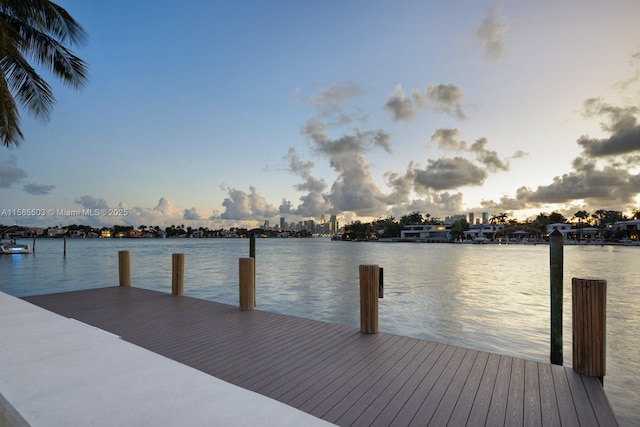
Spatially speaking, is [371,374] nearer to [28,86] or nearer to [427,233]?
[28,86]

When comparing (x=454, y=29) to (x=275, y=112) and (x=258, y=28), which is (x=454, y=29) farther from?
(x=275, y=112)

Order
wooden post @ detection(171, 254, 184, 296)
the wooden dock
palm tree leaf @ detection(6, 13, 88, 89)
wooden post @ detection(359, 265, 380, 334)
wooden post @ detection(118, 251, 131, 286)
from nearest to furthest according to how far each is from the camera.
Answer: the wooden dock < wooden post @ detection(359, 265, 380, 334) < wooden post @ detection(171, 254, 184, 296) < wooden post @ detection(118, 251, 131, 286) < palm tree leaf @ detection(6, 13, 88, 89)

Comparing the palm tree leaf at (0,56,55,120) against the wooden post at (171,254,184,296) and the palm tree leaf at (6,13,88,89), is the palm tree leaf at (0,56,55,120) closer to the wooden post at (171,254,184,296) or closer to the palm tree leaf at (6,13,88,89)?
the palm tree leaf at (6,13,88,89)

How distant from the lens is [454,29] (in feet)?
55.9

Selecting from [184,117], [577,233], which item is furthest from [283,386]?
[577,233]

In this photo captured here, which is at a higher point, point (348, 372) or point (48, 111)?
point (48, 111)

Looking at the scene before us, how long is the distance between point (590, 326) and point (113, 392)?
14.7 feet

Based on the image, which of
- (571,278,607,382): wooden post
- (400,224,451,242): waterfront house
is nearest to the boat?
(571,278,607,382): wooden post

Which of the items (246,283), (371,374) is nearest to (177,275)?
(246,283)

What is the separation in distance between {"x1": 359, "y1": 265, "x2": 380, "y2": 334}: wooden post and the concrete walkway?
3331mm

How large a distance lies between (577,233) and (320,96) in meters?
115

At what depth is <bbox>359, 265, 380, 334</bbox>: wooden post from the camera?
5.21m

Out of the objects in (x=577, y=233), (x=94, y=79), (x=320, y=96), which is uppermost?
(x=320, y=96)

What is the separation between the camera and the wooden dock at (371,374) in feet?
9.30
